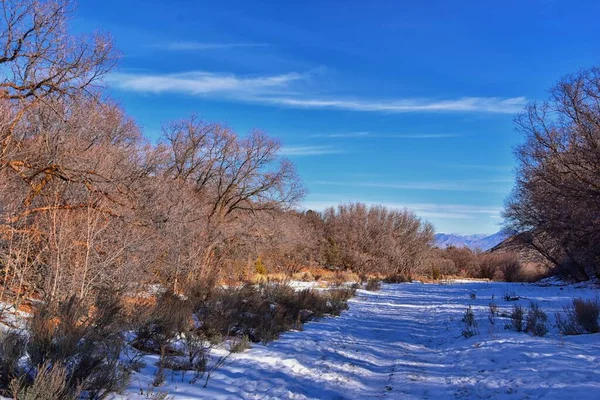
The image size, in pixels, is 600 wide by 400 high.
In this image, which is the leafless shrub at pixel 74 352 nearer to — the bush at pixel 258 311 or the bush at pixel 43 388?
the bush at pixel 43 388

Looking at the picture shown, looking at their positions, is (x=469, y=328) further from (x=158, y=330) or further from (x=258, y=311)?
(x=158, y=330)

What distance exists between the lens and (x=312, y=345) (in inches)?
350

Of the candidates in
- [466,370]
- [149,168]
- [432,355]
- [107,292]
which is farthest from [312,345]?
[149,168]

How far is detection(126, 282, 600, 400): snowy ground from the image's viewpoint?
18.1ft

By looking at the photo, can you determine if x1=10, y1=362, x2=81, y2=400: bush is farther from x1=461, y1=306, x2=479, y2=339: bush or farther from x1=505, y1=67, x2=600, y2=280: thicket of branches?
x1=505, y1=67, x2=600, y2=280: thicket of branches

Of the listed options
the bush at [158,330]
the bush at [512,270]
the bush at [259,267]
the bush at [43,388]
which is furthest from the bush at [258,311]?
the bush at [512,270]

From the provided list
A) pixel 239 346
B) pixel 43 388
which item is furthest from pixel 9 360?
pixel 239 346

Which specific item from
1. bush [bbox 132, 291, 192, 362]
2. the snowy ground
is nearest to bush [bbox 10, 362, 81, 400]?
the snowy ground

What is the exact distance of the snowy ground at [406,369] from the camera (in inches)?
217

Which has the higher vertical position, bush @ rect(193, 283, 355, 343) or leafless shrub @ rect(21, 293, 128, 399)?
leafless shrub @ rect(21, 293, 128, 399)

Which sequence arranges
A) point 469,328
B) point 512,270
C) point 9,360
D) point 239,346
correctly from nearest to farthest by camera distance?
1. point 9,360
2. point 239,346
3. point 469,328
4. point 512,270

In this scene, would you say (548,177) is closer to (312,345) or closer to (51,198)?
(312,345)

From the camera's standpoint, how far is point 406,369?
23.6 ft

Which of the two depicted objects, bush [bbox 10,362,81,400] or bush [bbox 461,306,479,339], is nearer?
bush [bbox 10,362,81,400]
